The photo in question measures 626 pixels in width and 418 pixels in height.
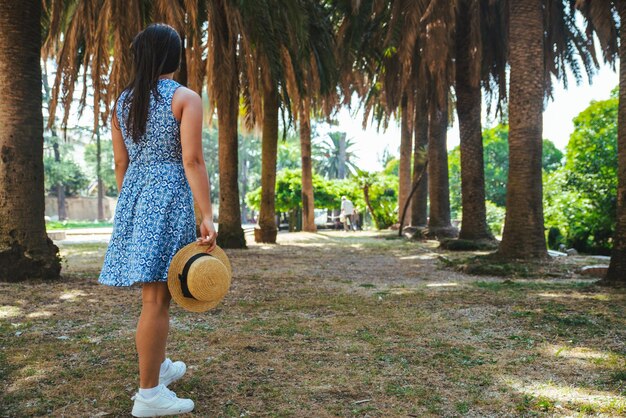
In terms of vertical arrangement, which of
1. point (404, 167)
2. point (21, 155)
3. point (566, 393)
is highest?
point (404, 167)

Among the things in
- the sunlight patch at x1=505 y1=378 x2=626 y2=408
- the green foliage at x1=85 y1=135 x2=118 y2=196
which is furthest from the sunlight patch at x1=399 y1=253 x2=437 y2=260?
the green foliage at x1=85 y1=135 x2=118 y2=196

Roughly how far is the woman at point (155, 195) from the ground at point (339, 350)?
375 mm

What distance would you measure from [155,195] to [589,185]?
14.6 metres

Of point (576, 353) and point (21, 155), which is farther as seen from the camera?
point (21, 155)

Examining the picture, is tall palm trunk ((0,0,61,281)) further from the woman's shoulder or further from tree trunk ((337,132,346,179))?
tree trunk ((337,132,346,179))

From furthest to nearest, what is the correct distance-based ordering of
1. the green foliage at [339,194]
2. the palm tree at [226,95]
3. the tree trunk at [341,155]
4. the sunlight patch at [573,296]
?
the tree trunk at [341,155]
the green foliage at [339,194]
the palm tree at [226,95]
the sunlight patch at [573,296]

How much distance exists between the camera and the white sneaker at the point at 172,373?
3279 mm

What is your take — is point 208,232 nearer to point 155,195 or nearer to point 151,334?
point 155,195

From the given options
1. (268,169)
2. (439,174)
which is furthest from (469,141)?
(268,169)

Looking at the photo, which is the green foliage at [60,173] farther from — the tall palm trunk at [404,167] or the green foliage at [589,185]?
the green foliage at [589,185]

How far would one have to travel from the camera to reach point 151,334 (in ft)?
9.66

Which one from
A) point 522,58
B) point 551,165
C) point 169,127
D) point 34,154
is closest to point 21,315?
point 34,154

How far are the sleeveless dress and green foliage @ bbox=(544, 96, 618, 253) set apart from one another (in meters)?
13.8

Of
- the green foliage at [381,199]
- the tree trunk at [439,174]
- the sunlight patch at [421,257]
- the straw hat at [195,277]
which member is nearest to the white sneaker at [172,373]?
the straw hat at [195,277]
